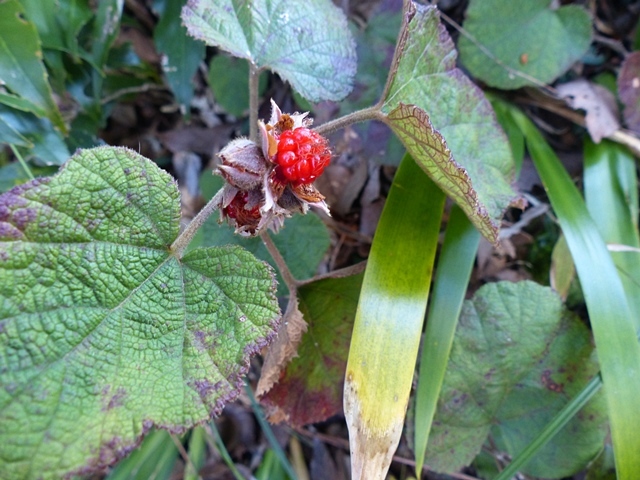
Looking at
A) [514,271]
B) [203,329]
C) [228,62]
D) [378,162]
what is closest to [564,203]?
[514,271]

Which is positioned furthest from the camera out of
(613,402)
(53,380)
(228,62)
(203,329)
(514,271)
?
(228,62)


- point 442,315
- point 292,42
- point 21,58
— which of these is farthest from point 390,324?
point 21,58

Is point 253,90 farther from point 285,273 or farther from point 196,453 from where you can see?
point 196,453

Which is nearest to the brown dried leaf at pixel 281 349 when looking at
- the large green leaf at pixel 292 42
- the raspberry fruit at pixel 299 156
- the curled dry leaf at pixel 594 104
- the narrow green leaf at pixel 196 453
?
the raspberry fruit at pixel 299 156

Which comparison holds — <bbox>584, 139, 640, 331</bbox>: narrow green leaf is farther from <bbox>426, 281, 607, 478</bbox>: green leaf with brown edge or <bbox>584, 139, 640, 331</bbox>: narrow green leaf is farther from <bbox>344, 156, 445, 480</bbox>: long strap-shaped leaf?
<bbox>344, 156, 445, 480</bbox>: long strap-shaped leaf

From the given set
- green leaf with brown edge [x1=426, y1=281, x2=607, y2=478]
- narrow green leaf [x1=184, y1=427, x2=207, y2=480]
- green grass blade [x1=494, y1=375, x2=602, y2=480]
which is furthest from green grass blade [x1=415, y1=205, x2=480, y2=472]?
narrow green leaf [x1=184, y1=427, x2=207, y2=480]

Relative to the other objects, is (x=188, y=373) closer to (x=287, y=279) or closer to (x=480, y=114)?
(x=287, y=279)
